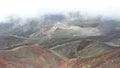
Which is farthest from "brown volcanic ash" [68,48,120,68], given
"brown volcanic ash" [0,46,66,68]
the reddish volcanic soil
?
"brown volcanic ash" [0,46,66,68]

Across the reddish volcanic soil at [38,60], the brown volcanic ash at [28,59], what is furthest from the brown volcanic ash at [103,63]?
the brown volcanic ash at [28,59]

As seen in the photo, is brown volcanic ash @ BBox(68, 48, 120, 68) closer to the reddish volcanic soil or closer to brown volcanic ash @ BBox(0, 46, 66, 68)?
the reddish volcanic soil

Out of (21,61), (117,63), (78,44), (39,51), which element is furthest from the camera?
(78,44)

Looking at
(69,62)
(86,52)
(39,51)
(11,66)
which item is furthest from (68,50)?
(11,66)

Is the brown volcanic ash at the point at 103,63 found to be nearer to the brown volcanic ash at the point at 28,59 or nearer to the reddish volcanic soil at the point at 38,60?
the reddish volcanic soil at the point at 38,60

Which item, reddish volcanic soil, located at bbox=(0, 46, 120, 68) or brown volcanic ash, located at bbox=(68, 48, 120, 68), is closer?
brown volcanic ash, located at bbox=(68, 48, 120, 68)

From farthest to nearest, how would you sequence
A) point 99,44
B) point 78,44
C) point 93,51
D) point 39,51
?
point 78,44
point 99,44
point 93,51
point 39,51

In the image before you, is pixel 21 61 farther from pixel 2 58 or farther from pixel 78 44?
pixel 78 44

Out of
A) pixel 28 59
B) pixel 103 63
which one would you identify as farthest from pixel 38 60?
pixel 103 63
